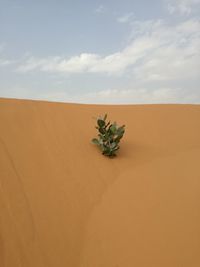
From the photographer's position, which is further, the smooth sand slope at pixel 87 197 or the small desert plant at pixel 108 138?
the small desert plant at pixel 108 138

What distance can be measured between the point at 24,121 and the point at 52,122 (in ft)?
3.04

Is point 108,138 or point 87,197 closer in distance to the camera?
point 87,197

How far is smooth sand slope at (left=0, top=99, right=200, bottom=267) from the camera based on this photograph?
441cm

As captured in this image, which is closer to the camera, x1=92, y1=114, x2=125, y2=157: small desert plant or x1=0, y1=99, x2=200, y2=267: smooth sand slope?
x1=0, y1=99, x2=200, y2=267: smooth sand slope

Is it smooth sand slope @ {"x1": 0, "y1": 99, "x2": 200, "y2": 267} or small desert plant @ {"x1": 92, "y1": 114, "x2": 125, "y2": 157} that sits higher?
small desert plant @ {"x1": 92, "y1": 114, "x2": 125, "y2": 157}

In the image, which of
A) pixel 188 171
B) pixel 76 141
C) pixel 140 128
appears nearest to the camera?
pixel 188 171

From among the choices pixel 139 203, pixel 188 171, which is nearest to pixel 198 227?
pixel 139 203

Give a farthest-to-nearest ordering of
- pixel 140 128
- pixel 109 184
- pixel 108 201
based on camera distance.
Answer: pixel 140 128 < pixel 109 184 < pixel 108 201

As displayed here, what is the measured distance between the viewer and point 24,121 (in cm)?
770

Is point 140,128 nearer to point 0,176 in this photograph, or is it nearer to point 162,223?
point 162,223

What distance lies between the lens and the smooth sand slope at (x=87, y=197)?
14.5 ft

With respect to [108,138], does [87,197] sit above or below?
below

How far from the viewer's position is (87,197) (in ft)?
19.0

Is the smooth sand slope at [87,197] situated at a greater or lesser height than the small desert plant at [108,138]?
lesser
